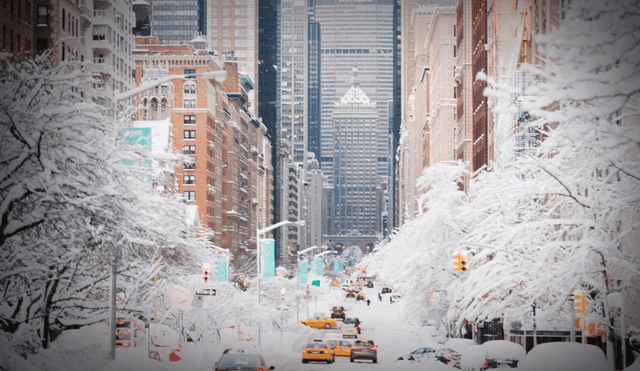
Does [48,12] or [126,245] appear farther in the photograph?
[48,12]

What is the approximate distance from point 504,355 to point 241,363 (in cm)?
990

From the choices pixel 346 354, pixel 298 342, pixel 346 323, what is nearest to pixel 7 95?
pixel 346 354

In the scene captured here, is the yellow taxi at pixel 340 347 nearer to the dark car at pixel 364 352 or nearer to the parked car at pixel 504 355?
the dark car at pixel 364 352

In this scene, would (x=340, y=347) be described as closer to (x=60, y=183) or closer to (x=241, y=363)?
(x=241, y=363)

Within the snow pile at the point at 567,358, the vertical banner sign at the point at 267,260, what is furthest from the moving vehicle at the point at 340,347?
the snow pile at the point at 567,358

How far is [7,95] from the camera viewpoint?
20578mm

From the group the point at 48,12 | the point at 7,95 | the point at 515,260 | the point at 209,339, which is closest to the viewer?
the point at 7,95

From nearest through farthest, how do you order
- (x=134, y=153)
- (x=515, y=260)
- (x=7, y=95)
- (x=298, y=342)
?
(x=7, y=95) → (x=134, y=153) → (x=515, y=260) → (x=298, y=342)

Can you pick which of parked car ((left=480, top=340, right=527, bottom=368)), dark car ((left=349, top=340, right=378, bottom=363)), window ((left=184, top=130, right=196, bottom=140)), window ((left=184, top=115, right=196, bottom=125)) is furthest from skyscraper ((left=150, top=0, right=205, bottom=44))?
parked car ((left=480, top=340, right=527, bottom=368))

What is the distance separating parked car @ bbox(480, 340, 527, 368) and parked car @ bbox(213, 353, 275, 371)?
8.81 metres

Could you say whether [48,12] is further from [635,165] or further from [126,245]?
[635,165]

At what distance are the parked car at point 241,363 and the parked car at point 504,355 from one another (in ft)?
28.9

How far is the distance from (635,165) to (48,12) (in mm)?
53972

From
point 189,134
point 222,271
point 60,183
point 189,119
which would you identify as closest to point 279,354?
point 222,271
